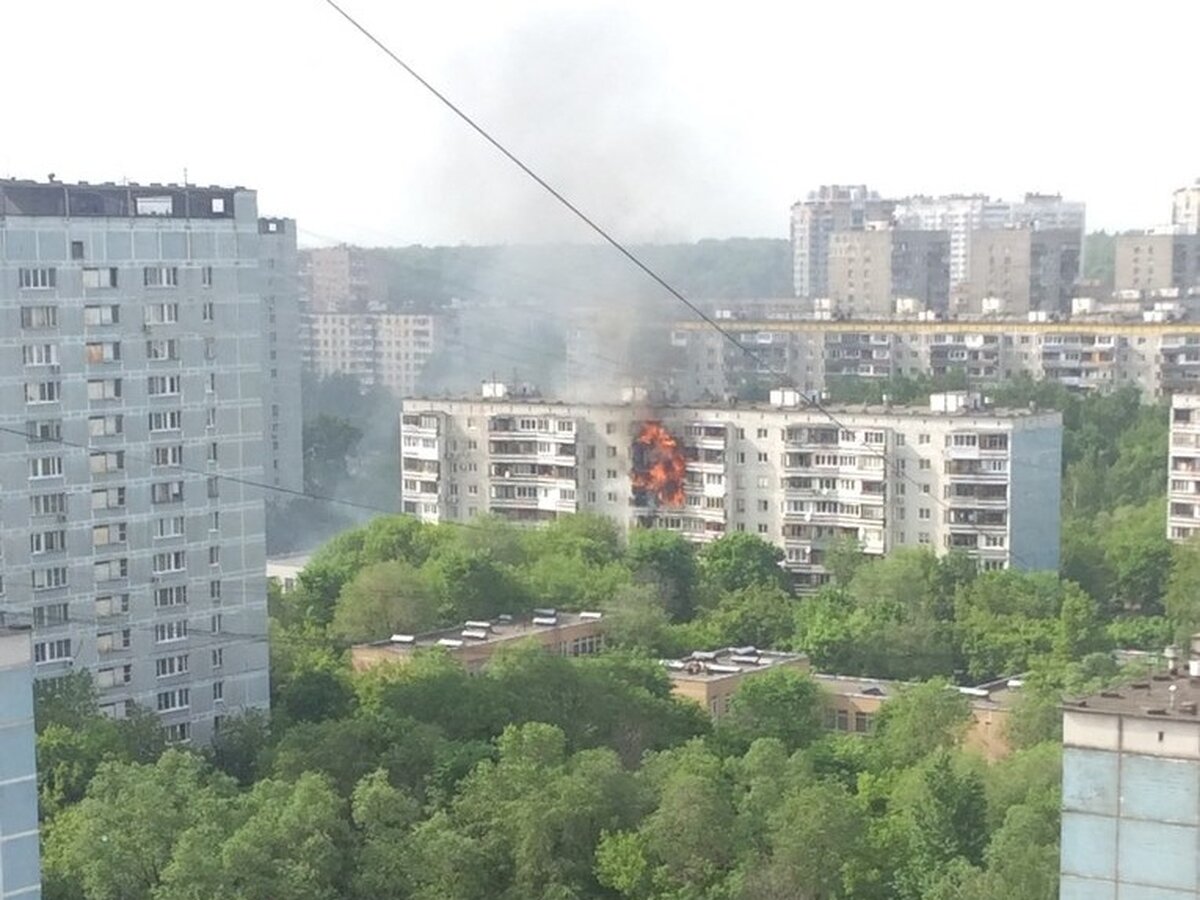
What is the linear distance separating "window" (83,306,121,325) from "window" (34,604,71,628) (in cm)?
97

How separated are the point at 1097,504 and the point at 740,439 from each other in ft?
9.93

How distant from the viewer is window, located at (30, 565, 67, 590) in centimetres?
680

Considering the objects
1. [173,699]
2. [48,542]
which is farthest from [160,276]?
[173,699]

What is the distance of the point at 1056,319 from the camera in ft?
52.7

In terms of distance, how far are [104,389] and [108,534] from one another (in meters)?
0.50

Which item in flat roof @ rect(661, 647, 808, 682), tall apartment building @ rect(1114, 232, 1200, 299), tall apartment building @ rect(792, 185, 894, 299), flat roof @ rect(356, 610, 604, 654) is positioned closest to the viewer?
flat roof @ rect(661, 647, 808, 682)

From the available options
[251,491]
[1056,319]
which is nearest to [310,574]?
[251,491]

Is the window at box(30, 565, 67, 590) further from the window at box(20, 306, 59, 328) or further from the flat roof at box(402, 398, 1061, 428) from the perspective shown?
the flat roof at box(402, 398, 1061, 428)

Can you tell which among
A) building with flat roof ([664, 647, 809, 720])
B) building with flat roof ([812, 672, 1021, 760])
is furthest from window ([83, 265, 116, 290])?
building with flat roof ([812, 672, 1021, 760])

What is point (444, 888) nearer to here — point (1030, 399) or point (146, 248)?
point (146, 248)

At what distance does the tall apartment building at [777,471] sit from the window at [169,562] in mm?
3058

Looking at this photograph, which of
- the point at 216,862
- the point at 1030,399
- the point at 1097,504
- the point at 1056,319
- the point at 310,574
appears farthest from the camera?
the point at 1056,319

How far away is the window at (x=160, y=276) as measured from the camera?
7172 millimetres

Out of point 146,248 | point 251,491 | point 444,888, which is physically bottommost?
point 444,888
